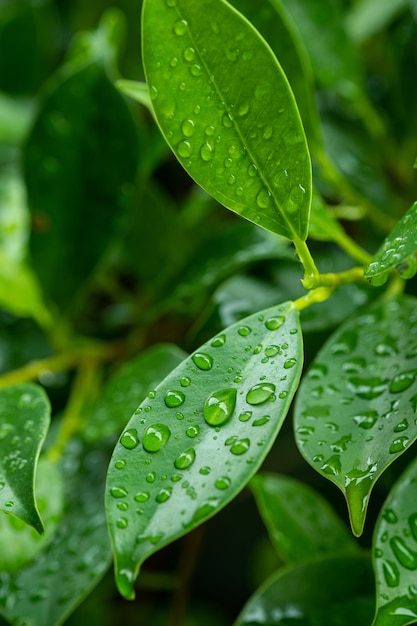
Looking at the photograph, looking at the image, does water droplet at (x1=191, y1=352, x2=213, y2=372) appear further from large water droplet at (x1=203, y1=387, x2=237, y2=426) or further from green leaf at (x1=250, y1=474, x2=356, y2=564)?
green leaf at (x1=250, y1=474, x2=356, y2=564)

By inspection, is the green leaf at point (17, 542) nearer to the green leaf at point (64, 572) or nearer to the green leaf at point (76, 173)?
the green leaf at point (64, 572)

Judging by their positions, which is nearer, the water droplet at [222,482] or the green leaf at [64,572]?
the water droplet at [222,482]

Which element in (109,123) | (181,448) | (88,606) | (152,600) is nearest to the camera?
(181,448)

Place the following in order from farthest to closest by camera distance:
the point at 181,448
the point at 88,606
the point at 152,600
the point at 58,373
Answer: the point at 152,600
the point at 88,606
the point at 58,373
the point at 181,448

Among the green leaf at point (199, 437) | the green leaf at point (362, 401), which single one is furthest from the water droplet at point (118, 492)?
the green leaf at point (362, 401)

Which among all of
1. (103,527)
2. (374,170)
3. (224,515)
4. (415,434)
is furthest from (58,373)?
(224,515)

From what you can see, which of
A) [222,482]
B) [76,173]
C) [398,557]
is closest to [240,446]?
[222,482]

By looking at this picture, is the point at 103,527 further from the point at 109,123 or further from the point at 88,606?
the point at 88,606
